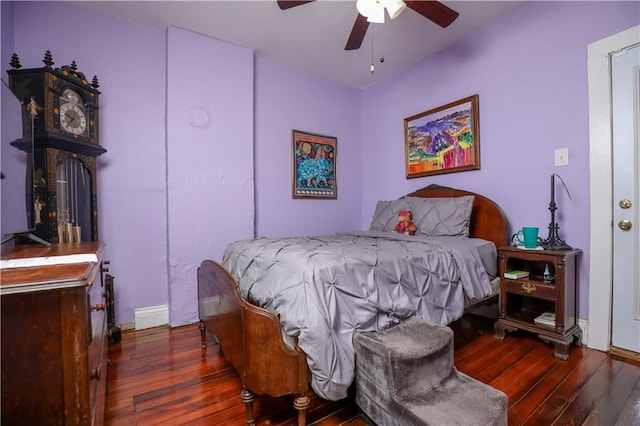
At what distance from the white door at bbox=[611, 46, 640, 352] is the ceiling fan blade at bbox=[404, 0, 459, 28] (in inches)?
44.7

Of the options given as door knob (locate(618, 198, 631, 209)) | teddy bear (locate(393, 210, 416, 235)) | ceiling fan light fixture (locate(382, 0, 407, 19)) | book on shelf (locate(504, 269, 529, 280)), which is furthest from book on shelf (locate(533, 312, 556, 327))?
ceiling fan light fixture (locate(382, 0, 407, 19))

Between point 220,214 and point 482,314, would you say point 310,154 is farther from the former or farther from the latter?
point 482,314

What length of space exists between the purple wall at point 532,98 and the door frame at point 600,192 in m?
0.06

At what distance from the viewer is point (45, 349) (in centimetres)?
77

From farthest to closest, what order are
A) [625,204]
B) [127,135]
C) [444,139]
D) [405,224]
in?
[444,139]
[405,224]
[127,135]
[625,204]

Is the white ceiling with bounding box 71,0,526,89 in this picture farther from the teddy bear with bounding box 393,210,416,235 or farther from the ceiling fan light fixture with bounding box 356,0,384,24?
the teddy bear with bounding box 393,210,416,235

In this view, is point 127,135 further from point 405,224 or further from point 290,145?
point 405,224

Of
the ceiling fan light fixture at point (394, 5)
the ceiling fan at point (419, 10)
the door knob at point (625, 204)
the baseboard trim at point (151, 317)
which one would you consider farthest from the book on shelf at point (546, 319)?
the baseboard trim at point (151, 317)

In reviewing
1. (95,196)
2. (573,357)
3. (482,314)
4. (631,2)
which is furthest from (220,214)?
(631,2)

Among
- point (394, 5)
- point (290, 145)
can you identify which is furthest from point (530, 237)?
point (290, 145)

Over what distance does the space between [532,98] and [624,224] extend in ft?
3.71

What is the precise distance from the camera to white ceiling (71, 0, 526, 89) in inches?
91.7

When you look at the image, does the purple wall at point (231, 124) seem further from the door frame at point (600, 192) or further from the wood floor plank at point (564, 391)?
the wood floor plank at point (564, 391)

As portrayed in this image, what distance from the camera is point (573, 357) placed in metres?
1.88
